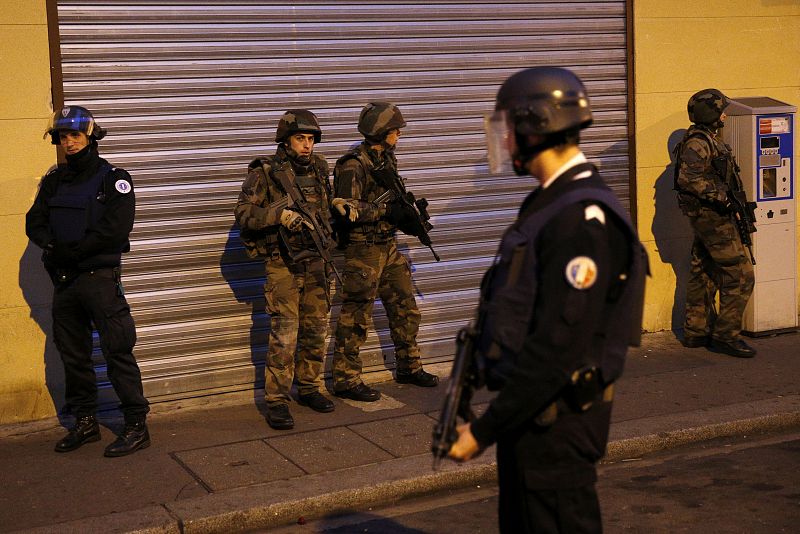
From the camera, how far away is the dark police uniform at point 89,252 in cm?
643

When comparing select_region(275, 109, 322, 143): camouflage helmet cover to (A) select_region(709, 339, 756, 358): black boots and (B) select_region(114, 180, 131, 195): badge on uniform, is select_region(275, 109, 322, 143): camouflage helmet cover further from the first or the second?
(A) select_region(709, 339, 756, 358): black boots

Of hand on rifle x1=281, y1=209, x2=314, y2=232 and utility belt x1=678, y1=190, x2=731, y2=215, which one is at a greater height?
hand on rifle x1=281, y1=209, x2=314, y2=232

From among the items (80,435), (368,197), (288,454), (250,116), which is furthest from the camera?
(250,116)

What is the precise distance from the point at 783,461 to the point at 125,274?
455 centimetres

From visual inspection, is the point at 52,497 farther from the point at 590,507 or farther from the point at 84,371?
the point at 590,507

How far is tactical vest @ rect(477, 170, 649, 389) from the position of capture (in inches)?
121

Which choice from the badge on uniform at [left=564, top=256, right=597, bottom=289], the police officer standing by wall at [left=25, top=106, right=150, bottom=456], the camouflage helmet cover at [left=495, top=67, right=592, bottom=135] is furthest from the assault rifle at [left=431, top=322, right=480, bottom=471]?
the police officer standing by wall at [left=25, top=106, right=150, bottom=456]

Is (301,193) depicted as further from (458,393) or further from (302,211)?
(458,393)

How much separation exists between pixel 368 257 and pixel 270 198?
94 cm

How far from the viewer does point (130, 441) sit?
260 inches

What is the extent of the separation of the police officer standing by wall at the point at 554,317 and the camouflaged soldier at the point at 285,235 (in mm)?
3866

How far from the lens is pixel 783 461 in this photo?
6.53 meters

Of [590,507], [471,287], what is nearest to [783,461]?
[471,287]

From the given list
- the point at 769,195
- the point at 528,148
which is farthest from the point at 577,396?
the point at 769,195
